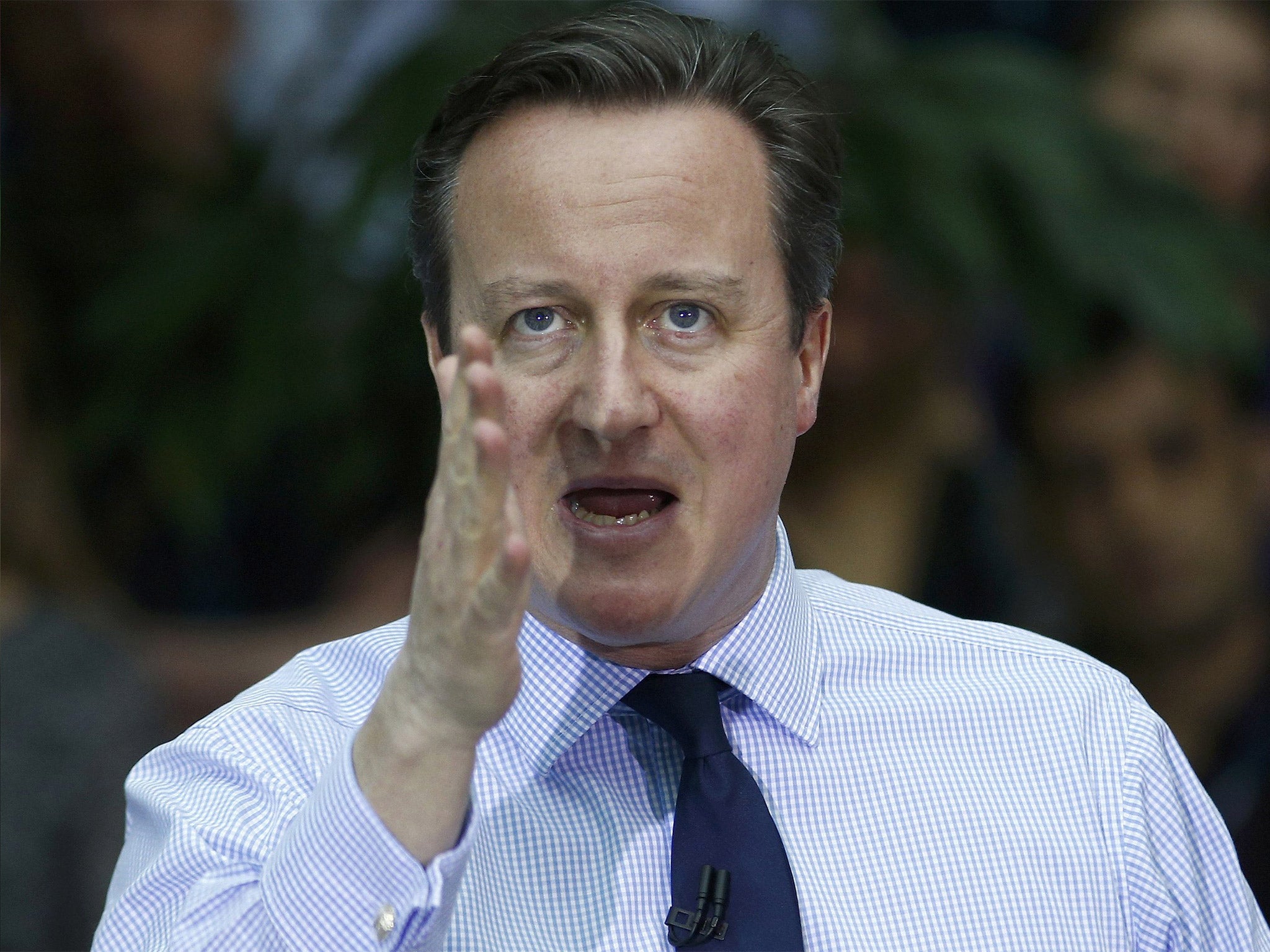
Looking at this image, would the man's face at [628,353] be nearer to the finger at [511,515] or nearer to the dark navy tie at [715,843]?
the dark navy tie at [715,843]

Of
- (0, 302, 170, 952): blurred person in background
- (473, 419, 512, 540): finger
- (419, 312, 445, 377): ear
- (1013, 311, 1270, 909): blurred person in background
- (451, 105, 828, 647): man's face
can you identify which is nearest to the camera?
(473, 419, 512, 540): finger

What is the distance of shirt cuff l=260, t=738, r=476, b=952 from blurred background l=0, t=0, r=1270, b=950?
196cm

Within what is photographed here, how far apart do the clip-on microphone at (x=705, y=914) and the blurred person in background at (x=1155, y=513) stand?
2693mm

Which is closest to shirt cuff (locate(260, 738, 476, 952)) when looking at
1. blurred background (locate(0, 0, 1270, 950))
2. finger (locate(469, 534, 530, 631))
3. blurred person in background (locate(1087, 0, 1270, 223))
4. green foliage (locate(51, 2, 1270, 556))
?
finger (locate(469, 534, 530, 631))

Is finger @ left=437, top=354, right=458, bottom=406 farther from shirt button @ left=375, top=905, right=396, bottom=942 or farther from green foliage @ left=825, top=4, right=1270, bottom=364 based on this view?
green foliage @ left=825, top=4, right=1270, bottom=364

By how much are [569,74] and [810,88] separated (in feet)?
1.47

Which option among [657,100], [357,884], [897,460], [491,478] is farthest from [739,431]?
[897,460]

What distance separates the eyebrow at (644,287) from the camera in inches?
73.0

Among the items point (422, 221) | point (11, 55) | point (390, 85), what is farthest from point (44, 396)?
point (422, 221)

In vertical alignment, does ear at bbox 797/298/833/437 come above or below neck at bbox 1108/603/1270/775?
above

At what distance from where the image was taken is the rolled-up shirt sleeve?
1.51m

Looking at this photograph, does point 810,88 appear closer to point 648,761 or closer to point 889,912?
point 648,761

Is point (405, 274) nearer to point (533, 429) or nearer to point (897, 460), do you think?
point (897, 460)

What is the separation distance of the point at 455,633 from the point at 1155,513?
129 inches
